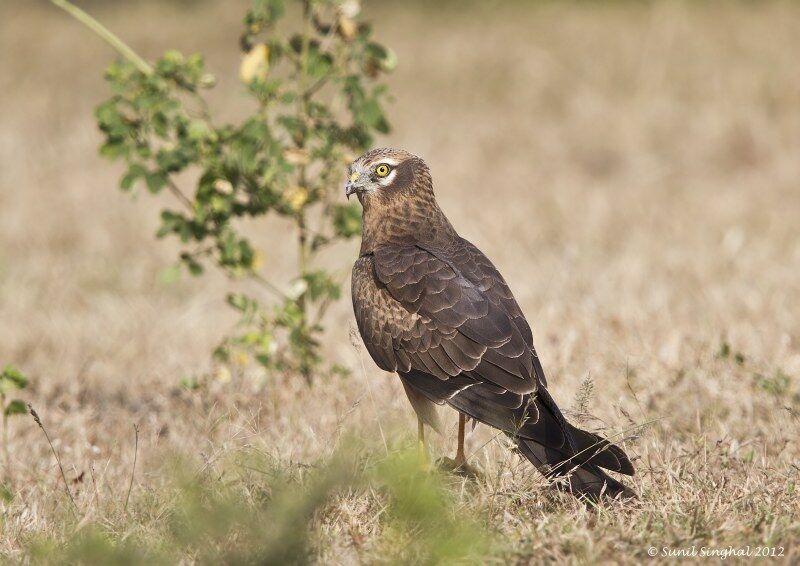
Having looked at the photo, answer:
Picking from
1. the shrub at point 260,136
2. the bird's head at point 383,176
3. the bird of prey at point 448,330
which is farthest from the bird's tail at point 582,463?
the shrub at point 260,136

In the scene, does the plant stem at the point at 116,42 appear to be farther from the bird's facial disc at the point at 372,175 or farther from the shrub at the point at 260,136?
the bird's facial disc at the point at 372,175

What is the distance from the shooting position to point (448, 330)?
12.1 feet

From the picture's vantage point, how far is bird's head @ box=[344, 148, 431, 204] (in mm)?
4207

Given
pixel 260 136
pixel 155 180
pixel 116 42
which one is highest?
pixel 116 42

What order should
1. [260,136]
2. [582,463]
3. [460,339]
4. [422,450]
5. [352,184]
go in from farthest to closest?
1. [260,136]
2. [352,184]
3. [460,339]
4. [422,450]
5. [582,463]

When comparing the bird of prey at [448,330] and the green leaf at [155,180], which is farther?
the green leaf at [155,180]

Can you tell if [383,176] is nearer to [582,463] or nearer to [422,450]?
[422,450]

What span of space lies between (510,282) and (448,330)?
3.78 meters

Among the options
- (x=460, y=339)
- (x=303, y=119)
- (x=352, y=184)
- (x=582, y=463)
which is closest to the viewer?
(x=582, y=463)

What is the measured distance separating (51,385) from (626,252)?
4.47 metres

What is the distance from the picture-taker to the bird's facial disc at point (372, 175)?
13.8 feet

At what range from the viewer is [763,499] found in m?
3.31

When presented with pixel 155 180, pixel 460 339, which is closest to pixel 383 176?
pixel 460 339

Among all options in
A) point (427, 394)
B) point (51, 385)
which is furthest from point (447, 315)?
point (51, 385)
